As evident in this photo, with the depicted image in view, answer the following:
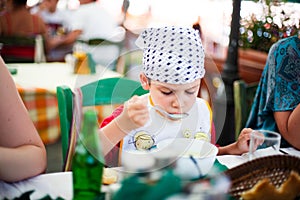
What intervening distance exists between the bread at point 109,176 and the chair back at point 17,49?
2358 millimetres

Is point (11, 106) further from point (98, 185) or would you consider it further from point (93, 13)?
point (93, 13)

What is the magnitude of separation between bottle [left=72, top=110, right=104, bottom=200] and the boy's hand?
0.08 metres

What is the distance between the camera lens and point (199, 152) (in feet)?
3.71

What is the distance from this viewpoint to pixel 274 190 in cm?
85

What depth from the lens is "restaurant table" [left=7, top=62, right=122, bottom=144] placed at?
112 inches

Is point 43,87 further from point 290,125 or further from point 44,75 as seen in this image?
point 290,125

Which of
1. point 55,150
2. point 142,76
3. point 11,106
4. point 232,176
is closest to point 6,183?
point 11,106

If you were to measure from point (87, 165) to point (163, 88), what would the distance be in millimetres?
270

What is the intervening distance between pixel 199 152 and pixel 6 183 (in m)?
0.50

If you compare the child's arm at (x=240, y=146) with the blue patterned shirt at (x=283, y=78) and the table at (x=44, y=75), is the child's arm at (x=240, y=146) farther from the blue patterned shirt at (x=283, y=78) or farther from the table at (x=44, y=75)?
the table at (x=44, y=75)

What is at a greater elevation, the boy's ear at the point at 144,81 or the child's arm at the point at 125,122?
the boy's ear at the point at 144,81

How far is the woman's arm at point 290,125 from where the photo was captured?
4.90 feet

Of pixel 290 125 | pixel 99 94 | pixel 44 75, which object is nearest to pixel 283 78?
pixel 290 125

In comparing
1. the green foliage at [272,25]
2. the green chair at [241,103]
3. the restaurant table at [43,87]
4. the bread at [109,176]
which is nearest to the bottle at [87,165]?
the bread at [109,176]
